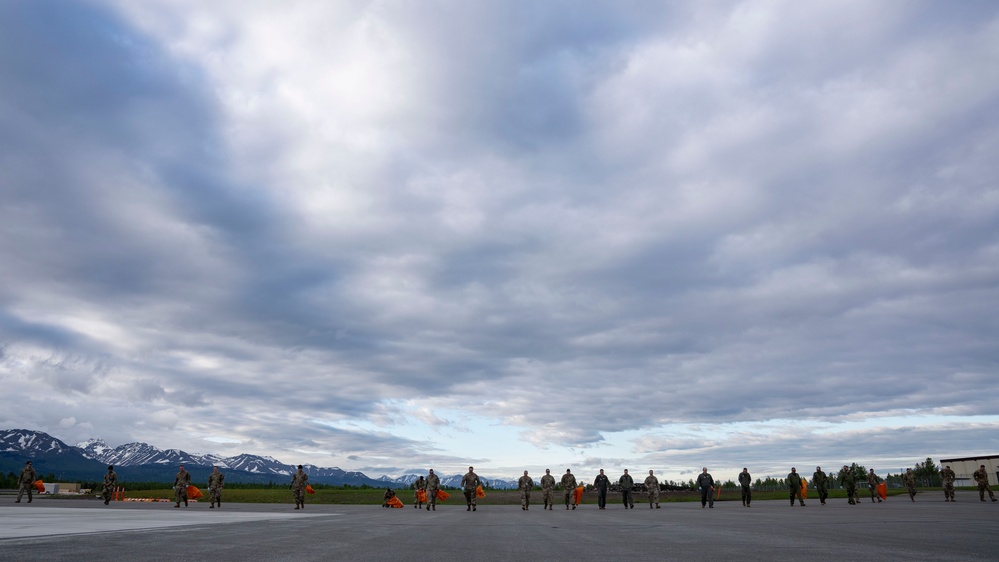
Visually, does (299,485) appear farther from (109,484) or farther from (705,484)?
(705,484)

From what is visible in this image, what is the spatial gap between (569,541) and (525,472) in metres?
27.4

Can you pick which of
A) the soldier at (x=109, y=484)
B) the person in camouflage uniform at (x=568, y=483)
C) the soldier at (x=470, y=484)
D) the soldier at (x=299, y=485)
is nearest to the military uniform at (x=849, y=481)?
the person in camouflage uniform at (x=568, y=483)

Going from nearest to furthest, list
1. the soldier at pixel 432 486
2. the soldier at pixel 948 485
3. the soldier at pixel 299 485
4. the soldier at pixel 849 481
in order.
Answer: the soldier at pixel 299 485, the soldier at pixel 432 486, the soldier at pixel 849 481, the soldier at pixel 948 485

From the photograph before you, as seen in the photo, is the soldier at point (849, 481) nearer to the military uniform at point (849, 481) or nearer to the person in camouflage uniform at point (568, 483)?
the military uniform at point (849, 481)

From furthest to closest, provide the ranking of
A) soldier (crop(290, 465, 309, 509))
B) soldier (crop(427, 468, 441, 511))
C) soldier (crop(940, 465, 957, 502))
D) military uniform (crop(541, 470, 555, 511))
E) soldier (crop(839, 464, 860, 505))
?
soldier (crop(940, 465, 957, 502))
military uniform (crop(541, 470, 555, 511))
soldier (crop(839, 464, 860, 505))
soldier (crop(427, 468, 441, 511))
soldier (crop(290, 465, 309, 509))

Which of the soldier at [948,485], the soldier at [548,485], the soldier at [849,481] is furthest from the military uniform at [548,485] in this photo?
the soldier at [948,485]

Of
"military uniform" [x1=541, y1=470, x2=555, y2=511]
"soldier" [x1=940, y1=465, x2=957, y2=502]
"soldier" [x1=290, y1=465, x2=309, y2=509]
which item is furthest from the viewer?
"soldier" [x1=940, y1=465, x2=957, y2=502]

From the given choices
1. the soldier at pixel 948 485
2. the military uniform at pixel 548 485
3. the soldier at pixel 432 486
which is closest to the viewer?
the soldier at pixel 432 486

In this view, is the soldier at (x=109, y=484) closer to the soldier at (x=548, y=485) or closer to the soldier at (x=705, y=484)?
the soldier at (x=548, y=485)

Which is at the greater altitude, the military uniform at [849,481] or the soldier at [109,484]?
the military uniform at [849,481]

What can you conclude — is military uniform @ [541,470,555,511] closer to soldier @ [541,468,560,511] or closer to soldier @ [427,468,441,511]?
soldier @ [541,468,560,511]

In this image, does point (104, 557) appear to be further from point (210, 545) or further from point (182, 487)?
point (182, 487)

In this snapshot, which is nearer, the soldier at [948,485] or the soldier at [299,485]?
the soldier at [299,485]

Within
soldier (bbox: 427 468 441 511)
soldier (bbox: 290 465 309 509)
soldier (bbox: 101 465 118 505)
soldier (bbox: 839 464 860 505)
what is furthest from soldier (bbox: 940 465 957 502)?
soldier (bbox: 101 465 118 505)
